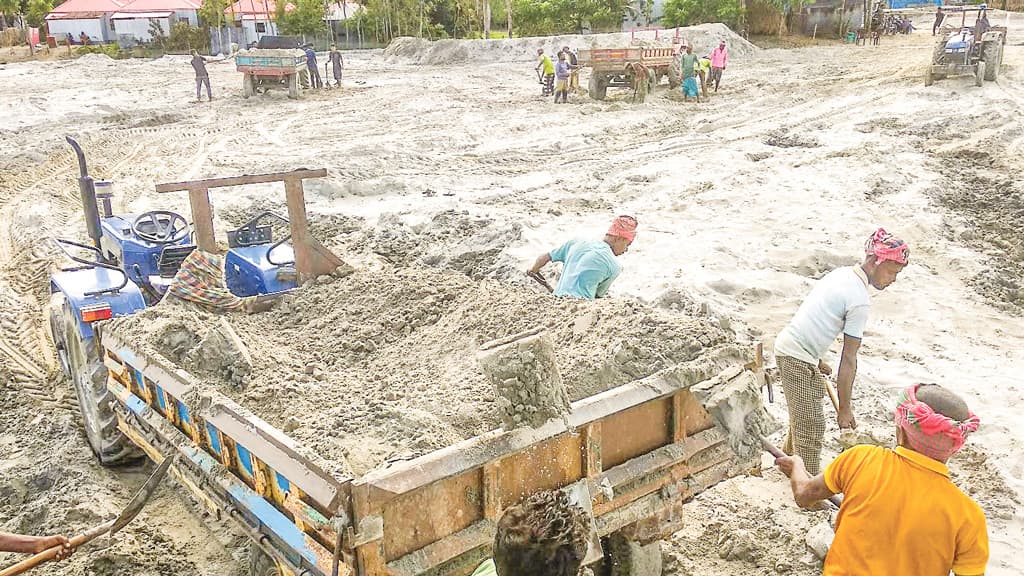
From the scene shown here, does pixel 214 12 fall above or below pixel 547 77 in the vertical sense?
above

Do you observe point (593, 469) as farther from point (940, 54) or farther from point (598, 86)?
A: point (598, 86)

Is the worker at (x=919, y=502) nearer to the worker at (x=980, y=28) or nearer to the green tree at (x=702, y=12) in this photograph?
the worker at (x=980, y=28)

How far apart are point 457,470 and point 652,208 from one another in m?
8.34

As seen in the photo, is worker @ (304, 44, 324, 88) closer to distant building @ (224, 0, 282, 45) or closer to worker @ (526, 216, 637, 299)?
distant building @ (224, 0, 282, 45)

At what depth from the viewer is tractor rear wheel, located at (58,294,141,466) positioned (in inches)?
200

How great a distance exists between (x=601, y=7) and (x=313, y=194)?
27.4m

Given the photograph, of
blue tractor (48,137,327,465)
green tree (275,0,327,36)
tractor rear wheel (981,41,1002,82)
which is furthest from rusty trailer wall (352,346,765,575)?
green tree (275,0,327,36)

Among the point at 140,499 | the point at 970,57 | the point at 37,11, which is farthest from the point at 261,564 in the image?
the point at 37,11

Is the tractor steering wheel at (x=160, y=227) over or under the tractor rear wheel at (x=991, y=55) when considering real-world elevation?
under

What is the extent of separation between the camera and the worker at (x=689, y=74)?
19672 millimetres

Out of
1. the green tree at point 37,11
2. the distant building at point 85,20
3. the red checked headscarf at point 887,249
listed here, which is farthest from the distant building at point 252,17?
the red checked headscarf at point 887,249

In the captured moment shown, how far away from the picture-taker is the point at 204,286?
535 centimetres

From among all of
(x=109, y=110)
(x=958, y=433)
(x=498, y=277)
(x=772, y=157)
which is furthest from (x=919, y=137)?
(x=109, y=110)

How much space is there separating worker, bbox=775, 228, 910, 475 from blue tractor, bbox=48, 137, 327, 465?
311 centimetres
